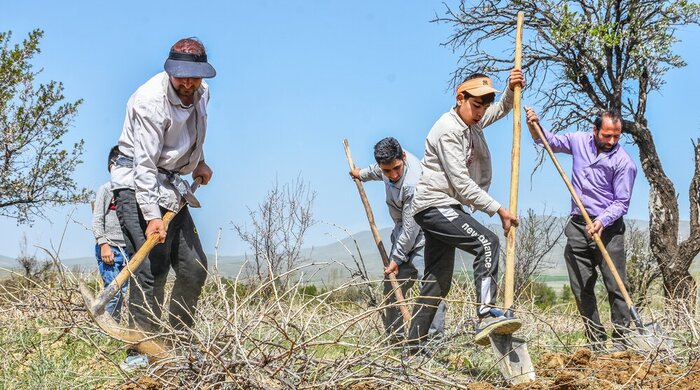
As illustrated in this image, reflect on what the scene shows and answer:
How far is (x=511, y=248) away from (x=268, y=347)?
1.66 metres

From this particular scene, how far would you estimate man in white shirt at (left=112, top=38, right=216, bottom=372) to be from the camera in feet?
16.1

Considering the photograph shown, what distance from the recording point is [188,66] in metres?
4.85

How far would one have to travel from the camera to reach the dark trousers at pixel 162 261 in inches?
199

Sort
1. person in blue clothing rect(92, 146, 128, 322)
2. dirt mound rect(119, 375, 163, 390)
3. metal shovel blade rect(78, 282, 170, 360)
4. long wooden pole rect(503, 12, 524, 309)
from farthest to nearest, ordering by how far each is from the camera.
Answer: person in blue clothing rect(92, 146, 128, 322)
long wooden pole rect(503, 12, 524, 309)
metal shovel blade rect(78, 282, 170, 360)
dirt mound rect(119, 375, 163, 390)

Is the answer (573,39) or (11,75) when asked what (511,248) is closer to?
(573,39)

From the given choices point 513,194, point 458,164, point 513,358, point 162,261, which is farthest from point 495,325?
point 162,261

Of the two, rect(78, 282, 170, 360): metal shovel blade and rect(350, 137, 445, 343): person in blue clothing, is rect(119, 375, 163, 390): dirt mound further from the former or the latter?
rect(350, 137, 445, 343): person in blue clothing

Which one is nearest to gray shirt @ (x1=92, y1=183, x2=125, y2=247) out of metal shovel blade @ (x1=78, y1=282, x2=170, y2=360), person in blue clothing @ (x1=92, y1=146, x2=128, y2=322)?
person in blue clothing @ (x1=92, y1=146, x2=128, y2=322)

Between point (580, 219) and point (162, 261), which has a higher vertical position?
point (580, 219)

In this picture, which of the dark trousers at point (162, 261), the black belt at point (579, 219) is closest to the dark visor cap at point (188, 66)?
the dark trousers at point (162, 261)

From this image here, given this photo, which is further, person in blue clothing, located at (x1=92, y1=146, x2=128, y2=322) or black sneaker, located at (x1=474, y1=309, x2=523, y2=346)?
person in blue clothing, located at (x1=92, y1=146, x2=128, y2=322)

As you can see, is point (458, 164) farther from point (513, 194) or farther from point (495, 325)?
point (495, 325)

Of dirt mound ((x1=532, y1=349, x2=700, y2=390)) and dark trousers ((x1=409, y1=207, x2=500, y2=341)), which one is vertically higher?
dark trousers ((x1=409, y1=207, x2=500, y2=341))

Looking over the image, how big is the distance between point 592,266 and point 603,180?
667 mm
